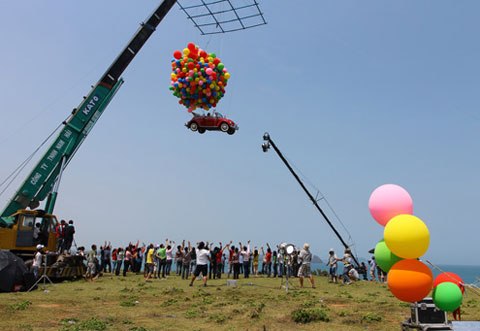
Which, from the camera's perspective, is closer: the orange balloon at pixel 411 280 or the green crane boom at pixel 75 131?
the orange balloon at pixel 411 280

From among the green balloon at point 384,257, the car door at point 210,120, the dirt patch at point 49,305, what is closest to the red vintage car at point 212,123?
the car door at point 210,120

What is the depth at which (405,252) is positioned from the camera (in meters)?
6.29

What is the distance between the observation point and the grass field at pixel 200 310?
867cm

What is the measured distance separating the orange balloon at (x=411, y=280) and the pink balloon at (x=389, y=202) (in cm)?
85

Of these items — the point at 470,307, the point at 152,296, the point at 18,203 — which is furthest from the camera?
the point at 18,203

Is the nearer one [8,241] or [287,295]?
[287,295]

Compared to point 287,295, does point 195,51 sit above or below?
above

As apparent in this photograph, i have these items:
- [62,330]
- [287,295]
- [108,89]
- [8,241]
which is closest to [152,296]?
[287,295]

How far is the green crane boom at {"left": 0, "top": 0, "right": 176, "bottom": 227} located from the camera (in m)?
17.7

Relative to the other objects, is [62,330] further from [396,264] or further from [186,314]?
[396,264]

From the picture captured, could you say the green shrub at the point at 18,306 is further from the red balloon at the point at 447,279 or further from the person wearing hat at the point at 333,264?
the person wearing hat at the point at 333,264

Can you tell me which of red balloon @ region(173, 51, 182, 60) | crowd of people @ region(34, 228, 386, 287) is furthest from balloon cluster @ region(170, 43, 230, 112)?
crowd of people @ region(34, 228, 386, 287)

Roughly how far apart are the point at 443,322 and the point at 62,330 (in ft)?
23.4

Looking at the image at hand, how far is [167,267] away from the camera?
20781 mm
